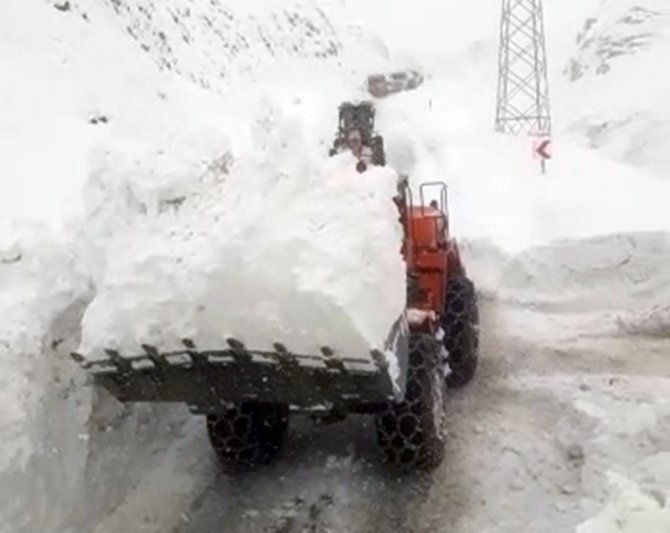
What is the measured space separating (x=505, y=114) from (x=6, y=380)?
18266mm

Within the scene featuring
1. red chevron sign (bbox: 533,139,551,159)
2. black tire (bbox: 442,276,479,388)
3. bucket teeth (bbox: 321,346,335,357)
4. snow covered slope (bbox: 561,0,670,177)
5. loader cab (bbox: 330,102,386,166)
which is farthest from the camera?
snow covered slope (bbox: 561,0,670,177)

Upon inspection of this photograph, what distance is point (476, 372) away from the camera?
8352 millimetres

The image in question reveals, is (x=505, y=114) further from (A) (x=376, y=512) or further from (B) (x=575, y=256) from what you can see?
(A) (x=376, y=512)

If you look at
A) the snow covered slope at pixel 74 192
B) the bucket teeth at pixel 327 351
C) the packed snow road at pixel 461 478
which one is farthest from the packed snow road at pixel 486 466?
the bucket teeth at pixel 327 351

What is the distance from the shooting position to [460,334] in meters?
7.95

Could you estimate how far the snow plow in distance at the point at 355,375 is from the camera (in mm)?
5195

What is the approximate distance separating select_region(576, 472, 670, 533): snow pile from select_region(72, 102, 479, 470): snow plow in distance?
1.21m

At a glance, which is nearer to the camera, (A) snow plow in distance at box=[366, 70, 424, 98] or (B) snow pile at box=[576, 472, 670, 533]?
(B) snow pile at box=[576, 472, 670, 533]

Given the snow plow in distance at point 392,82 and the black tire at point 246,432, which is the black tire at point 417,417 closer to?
the black tire at point 246,432

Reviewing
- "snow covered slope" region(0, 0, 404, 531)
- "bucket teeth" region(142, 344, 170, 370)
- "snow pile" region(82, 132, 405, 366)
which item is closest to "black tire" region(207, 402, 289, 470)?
"snow covered slope" region(0, 0, 404, 531)

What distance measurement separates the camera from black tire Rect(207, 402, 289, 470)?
6.37 meters

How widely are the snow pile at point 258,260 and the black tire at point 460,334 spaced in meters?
2.32

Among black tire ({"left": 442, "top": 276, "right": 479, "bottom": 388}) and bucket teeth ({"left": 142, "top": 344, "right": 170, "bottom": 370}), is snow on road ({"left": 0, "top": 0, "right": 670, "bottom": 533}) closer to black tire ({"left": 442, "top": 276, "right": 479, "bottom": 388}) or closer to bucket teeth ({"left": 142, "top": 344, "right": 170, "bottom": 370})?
black tire ({"left": 442, "top": 276, "right": 479, "bottom": 388})

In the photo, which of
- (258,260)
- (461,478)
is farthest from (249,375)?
(461,478)
